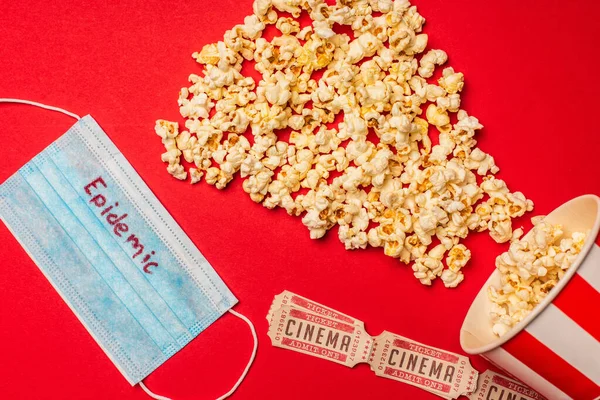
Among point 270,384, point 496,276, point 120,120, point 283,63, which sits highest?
point 120,120

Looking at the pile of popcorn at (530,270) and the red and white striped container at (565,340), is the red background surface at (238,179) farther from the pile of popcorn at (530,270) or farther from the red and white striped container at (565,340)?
the red and white striped container at (565,340)

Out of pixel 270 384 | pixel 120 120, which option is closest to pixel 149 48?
pixel 120 120

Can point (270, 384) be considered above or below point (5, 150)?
below

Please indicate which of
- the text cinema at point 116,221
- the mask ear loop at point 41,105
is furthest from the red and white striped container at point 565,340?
the mask ear loop at point 41,105

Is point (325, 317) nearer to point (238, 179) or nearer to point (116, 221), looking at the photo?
point (238, 179)

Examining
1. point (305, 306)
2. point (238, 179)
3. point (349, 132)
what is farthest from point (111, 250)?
point (349, 132)

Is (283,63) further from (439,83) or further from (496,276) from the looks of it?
(496,276)
